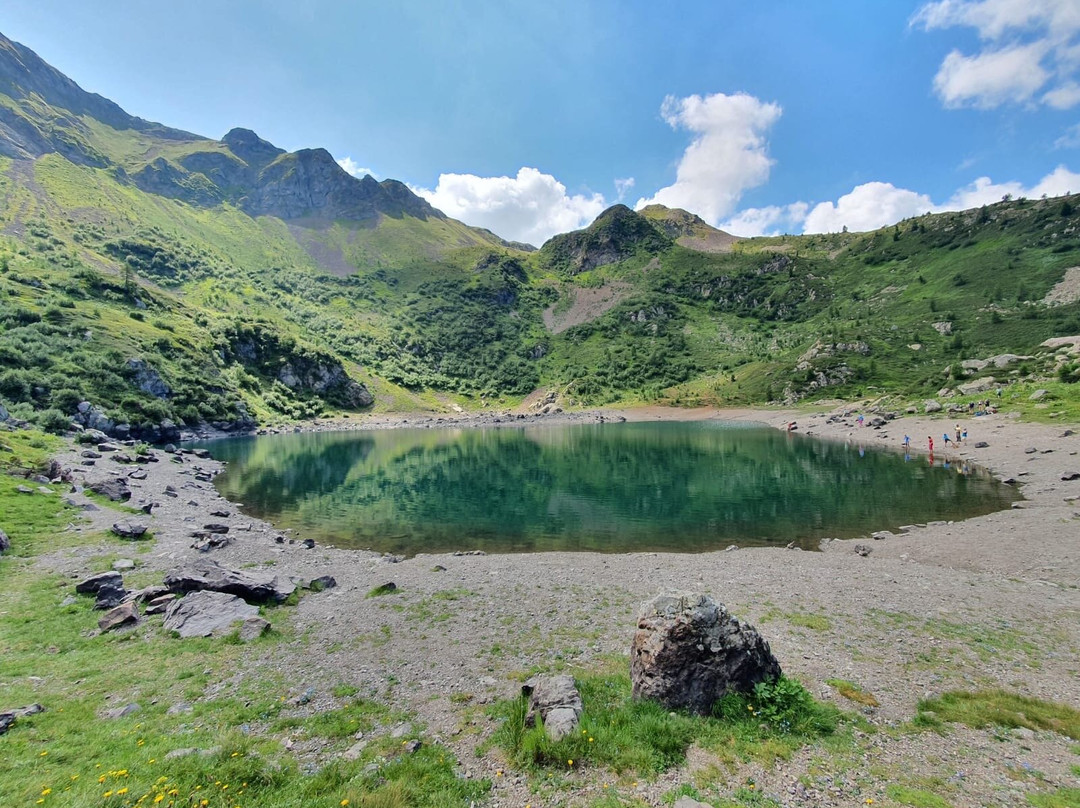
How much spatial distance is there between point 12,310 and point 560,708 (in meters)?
116

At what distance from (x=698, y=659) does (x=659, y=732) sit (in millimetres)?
1623

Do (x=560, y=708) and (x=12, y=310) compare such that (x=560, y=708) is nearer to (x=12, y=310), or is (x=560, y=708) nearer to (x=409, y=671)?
(x=409, y=671)

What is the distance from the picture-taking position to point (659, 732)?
342 inches

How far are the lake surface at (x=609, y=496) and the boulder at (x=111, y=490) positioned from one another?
8.66 meters

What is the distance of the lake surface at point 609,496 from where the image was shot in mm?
30234

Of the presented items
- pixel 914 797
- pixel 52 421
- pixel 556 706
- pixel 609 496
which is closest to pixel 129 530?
pixel 556 706

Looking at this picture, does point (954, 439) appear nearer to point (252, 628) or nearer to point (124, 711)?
point (252, 628)

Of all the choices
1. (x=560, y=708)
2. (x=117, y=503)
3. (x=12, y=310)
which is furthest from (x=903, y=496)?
(x=12, y=310)

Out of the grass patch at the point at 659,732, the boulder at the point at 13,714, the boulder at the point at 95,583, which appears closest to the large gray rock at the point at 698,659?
the grass patch at the point at 659,732

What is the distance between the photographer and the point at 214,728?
30.5 ft

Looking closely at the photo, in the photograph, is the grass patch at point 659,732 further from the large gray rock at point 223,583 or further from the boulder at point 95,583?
the boulder at point 95,583

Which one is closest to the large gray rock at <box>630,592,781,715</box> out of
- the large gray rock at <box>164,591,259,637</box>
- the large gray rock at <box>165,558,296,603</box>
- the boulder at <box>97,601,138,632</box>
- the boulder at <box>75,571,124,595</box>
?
the large gray rock at <box>164,591,259,637</box>

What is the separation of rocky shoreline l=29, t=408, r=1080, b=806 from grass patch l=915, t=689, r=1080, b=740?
314 millimetres

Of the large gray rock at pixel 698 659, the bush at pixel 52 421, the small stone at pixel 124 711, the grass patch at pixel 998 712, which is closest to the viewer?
the grass patch at pixel 998 712
